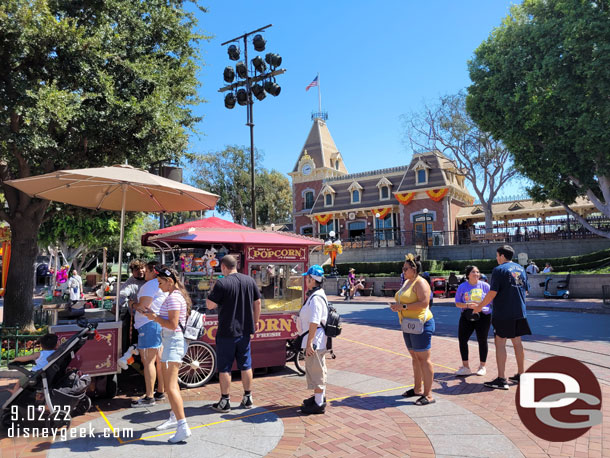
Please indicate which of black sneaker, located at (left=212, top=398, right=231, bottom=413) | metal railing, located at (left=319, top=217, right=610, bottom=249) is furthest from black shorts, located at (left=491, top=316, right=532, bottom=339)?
metal railing, located at (left=319, top=217, right=610, bottom=249)

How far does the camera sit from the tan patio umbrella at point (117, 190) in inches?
218

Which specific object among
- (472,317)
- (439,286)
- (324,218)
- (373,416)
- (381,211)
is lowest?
(373,416)

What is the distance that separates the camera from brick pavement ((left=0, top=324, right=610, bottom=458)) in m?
4.04

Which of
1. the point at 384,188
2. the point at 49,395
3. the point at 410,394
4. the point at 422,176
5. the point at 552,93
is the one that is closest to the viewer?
the point at 49,395

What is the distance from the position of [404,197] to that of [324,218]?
8.99m

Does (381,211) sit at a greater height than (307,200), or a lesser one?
lesser

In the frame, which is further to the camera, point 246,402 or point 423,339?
point 423,339

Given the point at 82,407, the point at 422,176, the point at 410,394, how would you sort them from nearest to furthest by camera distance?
the point at 82,407, the point at 410,394, the point at 422,176

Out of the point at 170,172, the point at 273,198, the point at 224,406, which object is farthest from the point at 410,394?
the point at 273,198

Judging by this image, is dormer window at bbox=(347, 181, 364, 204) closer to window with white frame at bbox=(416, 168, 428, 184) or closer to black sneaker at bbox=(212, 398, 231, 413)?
window with white frame at bbox=(416, 168, 428, 184)

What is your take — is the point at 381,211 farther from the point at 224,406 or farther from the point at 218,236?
the point at 224,406

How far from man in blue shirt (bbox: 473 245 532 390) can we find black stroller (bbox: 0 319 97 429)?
5371 millimetres

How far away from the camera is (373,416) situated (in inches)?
195

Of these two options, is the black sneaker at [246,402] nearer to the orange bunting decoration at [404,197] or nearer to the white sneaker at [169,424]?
the white sneaker at [169,424]
